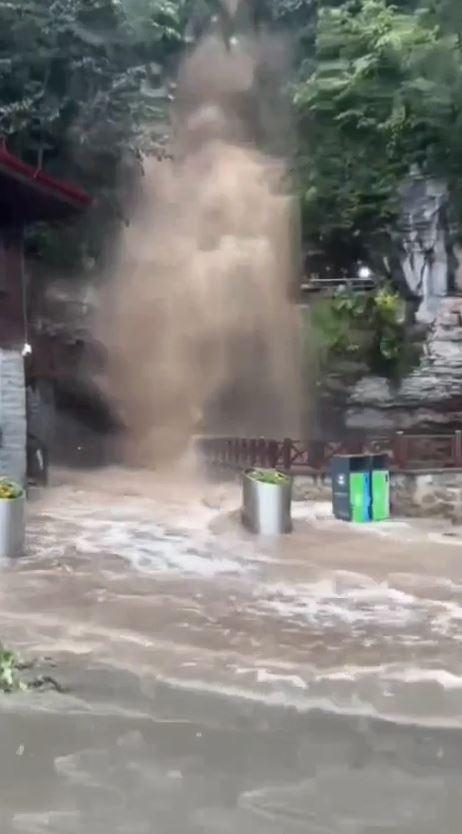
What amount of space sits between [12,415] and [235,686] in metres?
11.5

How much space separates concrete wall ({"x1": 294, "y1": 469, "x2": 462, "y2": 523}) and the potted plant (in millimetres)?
6855

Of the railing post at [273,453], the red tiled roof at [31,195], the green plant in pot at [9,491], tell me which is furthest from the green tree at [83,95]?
the green plant in pot at [9,491]

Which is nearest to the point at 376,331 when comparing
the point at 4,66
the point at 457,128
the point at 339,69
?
the point at 457,128

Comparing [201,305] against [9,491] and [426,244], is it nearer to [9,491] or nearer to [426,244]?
[426,244]

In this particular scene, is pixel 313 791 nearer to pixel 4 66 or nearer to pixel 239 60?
pixel 4 66

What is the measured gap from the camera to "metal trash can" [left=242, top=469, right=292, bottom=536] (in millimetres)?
14883

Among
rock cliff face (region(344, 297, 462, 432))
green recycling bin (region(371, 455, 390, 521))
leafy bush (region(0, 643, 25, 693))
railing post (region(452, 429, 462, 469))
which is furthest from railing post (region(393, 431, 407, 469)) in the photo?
leafy bush (region(0, 643, 25, 693))

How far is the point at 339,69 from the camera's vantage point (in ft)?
75.5

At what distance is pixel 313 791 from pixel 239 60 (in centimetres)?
2542

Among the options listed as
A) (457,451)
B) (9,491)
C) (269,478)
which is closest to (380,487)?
(457,451)

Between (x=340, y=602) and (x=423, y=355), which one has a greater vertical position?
(x=423, y=355)

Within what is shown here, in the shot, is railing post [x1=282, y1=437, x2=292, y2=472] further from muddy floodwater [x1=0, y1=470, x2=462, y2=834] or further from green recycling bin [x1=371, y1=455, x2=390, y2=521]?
muddy floodwater [x1=0, y1=470, x2=462, y2=834]

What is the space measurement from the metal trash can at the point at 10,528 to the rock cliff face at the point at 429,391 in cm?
1076

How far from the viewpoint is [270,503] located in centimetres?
1491
